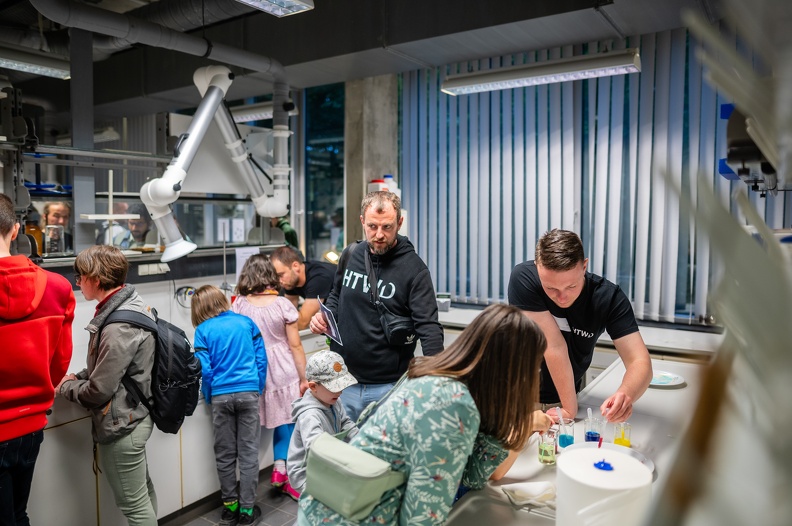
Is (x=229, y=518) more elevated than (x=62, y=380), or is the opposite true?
(x=62, y=380)

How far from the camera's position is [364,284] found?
8.67 ft

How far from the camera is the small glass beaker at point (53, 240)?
11.3 ft

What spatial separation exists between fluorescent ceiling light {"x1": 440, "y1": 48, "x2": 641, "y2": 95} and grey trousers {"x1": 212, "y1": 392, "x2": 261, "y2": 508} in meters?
2.64

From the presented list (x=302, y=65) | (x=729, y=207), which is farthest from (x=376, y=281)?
(x=302, y=65)

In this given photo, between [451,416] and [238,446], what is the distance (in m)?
2.26

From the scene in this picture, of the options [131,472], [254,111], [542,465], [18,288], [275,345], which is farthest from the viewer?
[254,111]

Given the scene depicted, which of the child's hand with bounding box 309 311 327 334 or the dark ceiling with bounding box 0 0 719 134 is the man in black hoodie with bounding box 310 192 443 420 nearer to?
the child's hand with bounding box 309 311 327 334

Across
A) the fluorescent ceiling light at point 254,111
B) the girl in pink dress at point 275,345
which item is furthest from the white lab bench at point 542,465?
the fluorescent ceiling light at point 254,111

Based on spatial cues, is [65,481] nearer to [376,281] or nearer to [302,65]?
[376,281]

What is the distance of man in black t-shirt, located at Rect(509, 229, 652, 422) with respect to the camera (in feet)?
6.92

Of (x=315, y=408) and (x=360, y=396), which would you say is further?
(x=360, y=396)

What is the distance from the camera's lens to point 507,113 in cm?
503

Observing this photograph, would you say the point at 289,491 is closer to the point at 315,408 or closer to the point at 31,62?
the point at 315,408

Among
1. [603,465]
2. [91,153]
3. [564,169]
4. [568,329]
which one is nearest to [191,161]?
[91,153]
